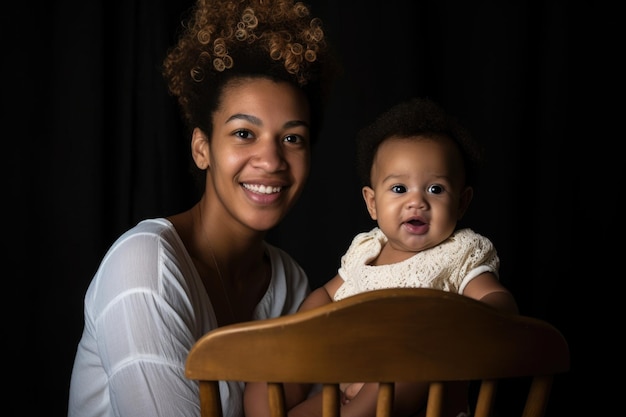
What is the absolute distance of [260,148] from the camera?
5.98ft

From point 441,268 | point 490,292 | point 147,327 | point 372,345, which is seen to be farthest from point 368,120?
point 372,345

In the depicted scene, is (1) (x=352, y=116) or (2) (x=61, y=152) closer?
(2) (x=61, y=152)

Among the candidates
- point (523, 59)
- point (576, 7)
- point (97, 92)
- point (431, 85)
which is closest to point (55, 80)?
point (97, 92)

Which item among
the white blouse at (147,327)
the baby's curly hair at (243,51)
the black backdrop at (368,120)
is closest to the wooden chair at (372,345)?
the white blouse at (147,327)

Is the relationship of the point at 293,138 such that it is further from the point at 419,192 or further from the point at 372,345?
the point at 372,345

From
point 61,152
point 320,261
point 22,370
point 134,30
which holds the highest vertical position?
point 134,30

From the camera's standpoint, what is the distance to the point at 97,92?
2.50 m

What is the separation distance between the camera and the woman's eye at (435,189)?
1790 millimetres

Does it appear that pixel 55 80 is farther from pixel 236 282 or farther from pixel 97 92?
pixel 236 282

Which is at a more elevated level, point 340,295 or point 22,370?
point 340,295

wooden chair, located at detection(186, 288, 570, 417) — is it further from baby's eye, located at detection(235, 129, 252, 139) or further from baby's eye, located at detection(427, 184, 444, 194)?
baby's eye, located at detection(235, 129, 252, 139)

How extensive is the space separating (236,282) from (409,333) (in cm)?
121

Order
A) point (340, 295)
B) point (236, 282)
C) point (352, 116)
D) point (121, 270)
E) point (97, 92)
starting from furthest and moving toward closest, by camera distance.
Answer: point (352, 116) → point (97, 92) → point (236, 282) → point (340, 295) → point (121, 270)

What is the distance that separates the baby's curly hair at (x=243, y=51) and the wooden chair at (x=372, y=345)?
106 centimetres
